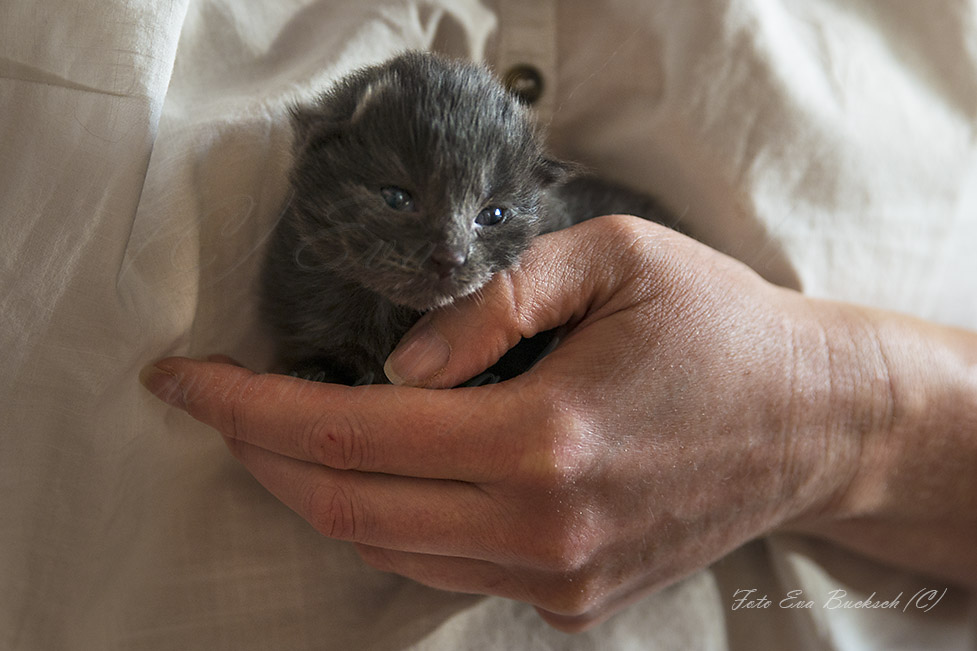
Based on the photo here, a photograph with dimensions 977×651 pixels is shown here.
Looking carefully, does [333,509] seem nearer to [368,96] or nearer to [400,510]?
[400,510]

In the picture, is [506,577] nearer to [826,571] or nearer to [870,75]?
[826,571]

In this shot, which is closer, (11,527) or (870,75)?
(11,527)

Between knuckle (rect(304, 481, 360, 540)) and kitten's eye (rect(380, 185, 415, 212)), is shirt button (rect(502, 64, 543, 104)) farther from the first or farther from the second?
knuckle (rect(304, 481, 360, 540))

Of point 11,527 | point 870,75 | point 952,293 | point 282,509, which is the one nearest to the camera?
point 11,527

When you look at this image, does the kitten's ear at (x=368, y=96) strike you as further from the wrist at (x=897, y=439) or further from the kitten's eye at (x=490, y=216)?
the wrist at (x=897, y=439)

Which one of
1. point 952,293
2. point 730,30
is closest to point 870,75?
point 730,30

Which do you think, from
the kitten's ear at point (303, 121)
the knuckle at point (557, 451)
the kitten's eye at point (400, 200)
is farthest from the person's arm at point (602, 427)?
the kitten's ear at point (303, 121)
